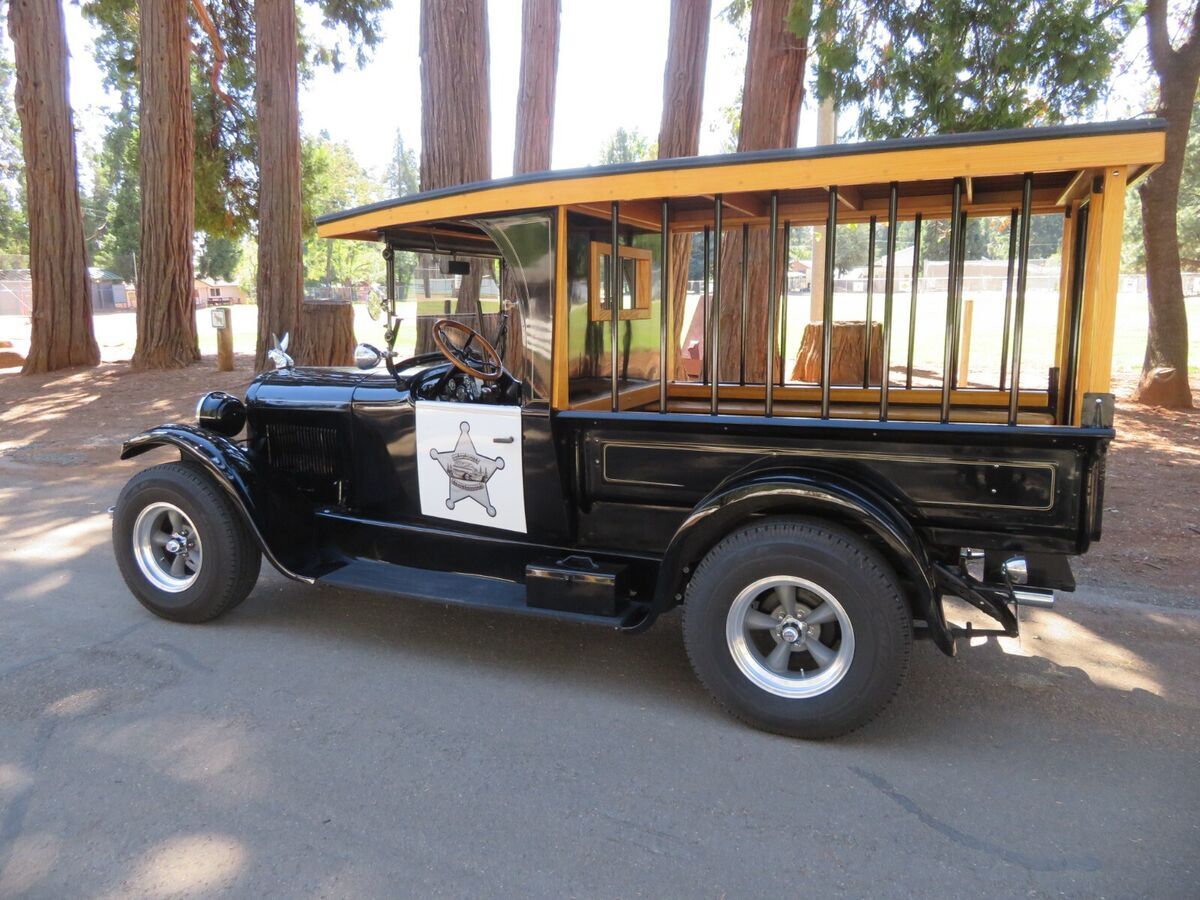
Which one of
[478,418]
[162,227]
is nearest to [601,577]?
[478,418]

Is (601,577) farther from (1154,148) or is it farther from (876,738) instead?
(1154,148)

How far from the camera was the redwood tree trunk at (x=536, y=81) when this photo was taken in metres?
10.1

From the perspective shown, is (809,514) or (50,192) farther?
(50,192)

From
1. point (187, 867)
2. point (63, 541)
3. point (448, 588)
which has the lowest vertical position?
point (187, 867)

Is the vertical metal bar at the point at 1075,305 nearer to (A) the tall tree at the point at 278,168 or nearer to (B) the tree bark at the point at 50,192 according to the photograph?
(A) the tall tree at the point at 278,168

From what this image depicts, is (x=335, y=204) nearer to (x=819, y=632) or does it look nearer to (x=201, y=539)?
(x=201, y=539)

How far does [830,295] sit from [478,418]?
1.67 m

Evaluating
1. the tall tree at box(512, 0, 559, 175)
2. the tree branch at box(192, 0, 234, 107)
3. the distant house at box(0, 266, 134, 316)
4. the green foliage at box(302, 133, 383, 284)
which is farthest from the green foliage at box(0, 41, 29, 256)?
the tall tree at box(512, 0, 559, 175)

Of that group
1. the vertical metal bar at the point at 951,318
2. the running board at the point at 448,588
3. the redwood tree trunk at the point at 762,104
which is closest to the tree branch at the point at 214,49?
the redwood tree trunk at the point at 762,104

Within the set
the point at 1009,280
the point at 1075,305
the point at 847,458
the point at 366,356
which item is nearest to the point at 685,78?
the point at 366,356

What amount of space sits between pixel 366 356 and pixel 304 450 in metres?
0.62

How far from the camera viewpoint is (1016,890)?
2.54 metres

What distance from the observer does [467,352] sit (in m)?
4.36

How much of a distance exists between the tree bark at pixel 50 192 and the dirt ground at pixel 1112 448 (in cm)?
74
